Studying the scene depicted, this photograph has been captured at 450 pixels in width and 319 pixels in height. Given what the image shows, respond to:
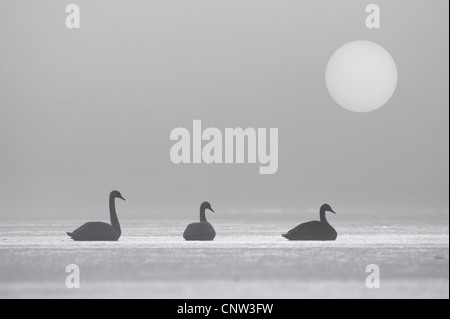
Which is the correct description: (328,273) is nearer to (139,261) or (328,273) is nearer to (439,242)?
(139,261)

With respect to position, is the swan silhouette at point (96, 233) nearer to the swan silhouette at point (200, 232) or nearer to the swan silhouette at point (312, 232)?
the swan silhouette at point (200, 232)

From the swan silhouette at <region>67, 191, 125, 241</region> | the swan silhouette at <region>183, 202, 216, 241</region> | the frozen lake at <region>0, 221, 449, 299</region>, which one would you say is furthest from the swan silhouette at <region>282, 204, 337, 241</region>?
the swan silhouette at <region>67, 191, 125, 241</region>

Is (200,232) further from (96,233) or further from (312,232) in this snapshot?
(312,232)

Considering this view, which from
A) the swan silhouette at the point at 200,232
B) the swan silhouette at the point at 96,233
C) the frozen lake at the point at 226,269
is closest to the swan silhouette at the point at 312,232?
the frozen lake at the point at 226,269

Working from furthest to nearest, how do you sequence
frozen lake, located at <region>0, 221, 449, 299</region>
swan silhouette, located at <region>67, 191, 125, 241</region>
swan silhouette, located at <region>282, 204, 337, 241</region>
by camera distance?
swan silhouette, located at <region>282, 204, 337, 241</region>
swan silhouette, located at <region>67, 191, 125, 241</region>
frozen lake, located at <region>0, 221, 449, 299</region>

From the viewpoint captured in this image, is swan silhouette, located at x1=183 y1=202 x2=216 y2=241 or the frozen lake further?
swan silhouette, located at x1=183 y1=202 x2=216 y2=241

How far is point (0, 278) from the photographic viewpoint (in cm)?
1773

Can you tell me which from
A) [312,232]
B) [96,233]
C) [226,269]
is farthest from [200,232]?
[226,269]

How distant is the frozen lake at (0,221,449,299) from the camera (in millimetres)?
15875

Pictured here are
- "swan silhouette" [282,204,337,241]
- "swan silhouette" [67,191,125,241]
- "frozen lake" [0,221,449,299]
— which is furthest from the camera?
"swan silhouette" [282,204,337,241]

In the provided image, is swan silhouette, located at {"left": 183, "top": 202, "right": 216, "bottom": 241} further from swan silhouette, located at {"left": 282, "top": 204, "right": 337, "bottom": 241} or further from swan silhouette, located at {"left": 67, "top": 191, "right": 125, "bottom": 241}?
swan silhouette, located at {"left": 282, "top": 204, "right": 337, "bottom": 241}
